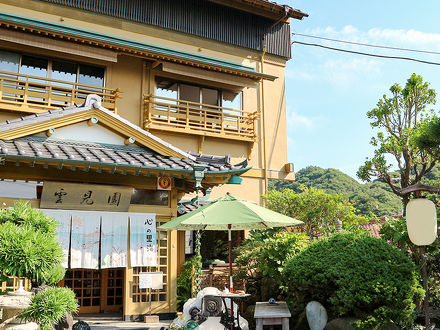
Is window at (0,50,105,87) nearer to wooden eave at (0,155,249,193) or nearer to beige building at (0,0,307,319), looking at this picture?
beige building at (0,0,307,319)

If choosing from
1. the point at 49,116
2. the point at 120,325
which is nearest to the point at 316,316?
the point at 120,325

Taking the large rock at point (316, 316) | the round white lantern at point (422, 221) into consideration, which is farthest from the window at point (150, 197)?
the round white lantern at point (422, 221)

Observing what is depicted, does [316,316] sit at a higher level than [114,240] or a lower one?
lower

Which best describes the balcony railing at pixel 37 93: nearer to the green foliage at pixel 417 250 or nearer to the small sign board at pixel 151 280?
the small sign board at pixel 151 280

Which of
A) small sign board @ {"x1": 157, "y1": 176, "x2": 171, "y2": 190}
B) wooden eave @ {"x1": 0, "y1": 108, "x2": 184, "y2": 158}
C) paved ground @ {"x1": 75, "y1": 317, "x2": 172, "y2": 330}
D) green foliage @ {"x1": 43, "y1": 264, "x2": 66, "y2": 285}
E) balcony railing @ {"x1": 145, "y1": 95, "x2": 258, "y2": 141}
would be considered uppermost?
balcony railing @ {"x1": 145, "y1": 95, "x2": 258, "y2": 141}

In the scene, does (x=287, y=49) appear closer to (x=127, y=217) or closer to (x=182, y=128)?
(x=182, y=128)

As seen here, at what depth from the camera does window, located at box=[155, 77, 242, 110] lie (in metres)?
16.2

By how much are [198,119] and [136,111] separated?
2.41 metres

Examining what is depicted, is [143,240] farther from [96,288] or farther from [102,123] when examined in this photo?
[96,288]

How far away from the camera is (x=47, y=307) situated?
4766 millimetres

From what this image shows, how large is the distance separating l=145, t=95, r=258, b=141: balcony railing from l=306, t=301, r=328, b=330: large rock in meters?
9.04

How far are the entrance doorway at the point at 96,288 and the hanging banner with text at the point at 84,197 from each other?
305 centimetres

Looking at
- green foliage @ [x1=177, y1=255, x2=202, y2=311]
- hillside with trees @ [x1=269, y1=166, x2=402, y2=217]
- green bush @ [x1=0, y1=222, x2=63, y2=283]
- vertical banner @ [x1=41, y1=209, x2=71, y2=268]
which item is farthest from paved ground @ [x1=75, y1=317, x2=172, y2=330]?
hillside with trees @ [x1=269, y1=166, x2=402, y2=217]

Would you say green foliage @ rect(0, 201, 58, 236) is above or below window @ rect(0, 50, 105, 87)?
below
